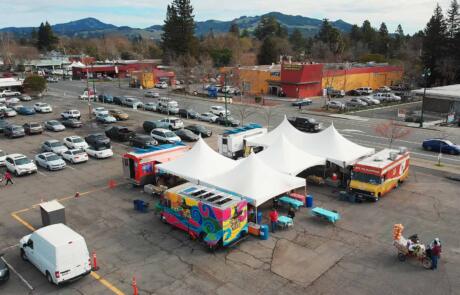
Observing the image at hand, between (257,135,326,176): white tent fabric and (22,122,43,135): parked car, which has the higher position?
(257,135,326,176): white tent fabric

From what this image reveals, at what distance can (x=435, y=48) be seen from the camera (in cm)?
7669

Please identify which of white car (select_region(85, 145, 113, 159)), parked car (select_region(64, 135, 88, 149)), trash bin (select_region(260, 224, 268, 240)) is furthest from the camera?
parked car (select_region(64, 135, 88, 149))

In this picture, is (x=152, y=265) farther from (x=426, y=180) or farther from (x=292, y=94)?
(x=292, y=94)

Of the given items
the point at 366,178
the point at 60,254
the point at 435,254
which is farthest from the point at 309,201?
the point at 60,254

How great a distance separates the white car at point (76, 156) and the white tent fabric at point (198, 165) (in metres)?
9.88

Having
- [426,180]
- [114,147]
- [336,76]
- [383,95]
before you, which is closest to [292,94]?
[336,76]

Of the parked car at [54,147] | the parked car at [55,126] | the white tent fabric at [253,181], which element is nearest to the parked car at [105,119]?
the parked car at [55,126]

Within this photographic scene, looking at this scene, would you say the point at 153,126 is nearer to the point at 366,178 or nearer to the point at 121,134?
the point at 121,134

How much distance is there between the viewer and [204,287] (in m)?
15.6

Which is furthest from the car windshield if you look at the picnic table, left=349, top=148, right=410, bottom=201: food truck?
left=349, top=148, right=410, bottom=201: food truck

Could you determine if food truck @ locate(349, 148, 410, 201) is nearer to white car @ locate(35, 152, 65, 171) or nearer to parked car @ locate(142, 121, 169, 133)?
white car @ locate(35, 152, 65, 171)

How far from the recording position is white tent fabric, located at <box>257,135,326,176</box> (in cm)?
2544

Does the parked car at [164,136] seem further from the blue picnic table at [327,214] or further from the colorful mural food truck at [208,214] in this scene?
the blue picnic table at [327,214]

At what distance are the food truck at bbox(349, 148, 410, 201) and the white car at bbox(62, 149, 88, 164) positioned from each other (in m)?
21.0
